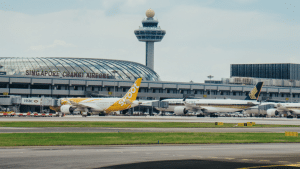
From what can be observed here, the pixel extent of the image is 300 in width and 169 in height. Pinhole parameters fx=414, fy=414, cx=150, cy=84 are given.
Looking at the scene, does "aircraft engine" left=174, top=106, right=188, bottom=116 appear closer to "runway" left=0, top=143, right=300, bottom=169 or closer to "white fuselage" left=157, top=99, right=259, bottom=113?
"white fuselage" left=157, top=99, right=259, bottom=113

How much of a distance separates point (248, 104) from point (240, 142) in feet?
269

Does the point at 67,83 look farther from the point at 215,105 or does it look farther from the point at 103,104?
the point at 215,105

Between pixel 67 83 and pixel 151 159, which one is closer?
pixel 151 159

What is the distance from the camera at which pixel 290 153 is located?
98.1ft

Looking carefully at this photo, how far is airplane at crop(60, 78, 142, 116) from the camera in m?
114

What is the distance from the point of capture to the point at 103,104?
117438 millimetres

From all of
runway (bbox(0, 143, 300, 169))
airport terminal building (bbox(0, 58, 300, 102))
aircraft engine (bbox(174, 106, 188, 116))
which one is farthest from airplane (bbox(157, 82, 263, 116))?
runway (bbox(0, 143, 300, 169))

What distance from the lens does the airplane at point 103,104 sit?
372 feet

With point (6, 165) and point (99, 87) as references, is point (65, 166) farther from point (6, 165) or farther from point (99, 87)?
point (99, 87)

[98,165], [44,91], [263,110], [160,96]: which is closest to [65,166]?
[98,165]

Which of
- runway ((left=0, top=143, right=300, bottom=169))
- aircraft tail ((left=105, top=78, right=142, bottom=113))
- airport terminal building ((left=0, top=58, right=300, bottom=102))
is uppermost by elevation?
airport terminal building ((left=0, top=58, right=300, bottom=102))

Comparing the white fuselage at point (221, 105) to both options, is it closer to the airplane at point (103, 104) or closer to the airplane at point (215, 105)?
the airplane at point (215, 105)

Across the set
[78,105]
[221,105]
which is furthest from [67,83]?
[221,105]

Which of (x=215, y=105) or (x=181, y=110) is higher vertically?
(x=215, y=105)
